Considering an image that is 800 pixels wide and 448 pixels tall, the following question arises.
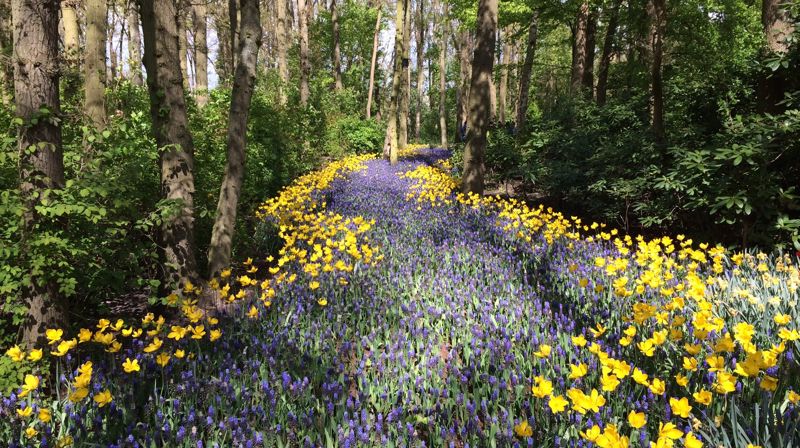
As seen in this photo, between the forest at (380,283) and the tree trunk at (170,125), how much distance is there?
2 cm

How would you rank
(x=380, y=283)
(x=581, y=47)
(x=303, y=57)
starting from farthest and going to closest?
(x=303, y=57)
(x=581, y=47)
(x=380, y=283)

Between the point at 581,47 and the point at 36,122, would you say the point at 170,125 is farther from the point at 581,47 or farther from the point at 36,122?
the point at 581,47

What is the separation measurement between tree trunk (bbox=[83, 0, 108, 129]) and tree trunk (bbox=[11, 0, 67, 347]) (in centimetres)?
459

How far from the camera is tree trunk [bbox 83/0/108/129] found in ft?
24.5

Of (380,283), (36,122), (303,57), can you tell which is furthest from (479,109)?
(303,57)

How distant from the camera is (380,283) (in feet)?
14.7

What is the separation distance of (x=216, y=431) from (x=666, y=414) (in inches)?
88.8

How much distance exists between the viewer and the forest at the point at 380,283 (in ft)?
7.69

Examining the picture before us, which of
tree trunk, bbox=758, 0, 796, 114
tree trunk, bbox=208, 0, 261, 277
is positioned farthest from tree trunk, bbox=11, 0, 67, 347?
tree trunk, bbox=758, 0, 796, 114

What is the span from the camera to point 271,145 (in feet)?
34.2

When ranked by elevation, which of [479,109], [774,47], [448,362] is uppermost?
[774,47]

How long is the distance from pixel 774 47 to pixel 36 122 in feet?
28.5

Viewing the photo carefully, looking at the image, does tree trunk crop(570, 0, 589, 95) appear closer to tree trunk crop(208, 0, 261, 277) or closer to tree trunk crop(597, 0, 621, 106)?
tree trunk crop(597, 0, 621, 106)

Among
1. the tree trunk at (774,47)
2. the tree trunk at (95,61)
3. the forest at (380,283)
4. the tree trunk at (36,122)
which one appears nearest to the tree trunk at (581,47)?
the forest at (380,283)
